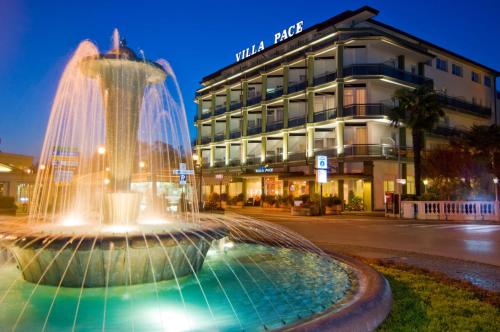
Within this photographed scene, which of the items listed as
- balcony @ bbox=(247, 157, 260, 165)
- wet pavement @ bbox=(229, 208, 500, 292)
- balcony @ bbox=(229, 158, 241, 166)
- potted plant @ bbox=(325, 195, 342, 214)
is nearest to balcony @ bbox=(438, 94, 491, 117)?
potted plant @ bbox=(325, 195, 342, 214)

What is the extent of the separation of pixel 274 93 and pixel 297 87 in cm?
476

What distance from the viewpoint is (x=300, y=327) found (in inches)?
189

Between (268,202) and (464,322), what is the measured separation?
4636 centimetres

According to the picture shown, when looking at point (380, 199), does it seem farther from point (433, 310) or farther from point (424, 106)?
point (433, 310)

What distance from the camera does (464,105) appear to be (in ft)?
190

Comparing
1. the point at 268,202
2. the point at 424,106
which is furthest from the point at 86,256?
the point at 268,202

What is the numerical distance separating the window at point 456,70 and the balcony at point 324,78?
2058 cm

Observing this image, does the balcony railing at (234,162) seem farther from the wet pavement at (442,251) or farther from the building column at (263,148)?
the wet pavement at (442,251)

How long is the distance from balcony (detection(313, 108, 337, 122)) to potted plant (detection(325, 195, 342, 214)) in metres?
10.9

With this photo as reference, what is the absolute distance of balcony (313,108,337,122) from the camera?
48.8 metres

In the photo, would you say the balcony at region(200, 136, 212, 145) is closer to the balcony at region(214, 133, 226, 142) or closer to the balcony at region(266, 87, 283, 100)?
the balcony at region(214, 133, 226, 142)

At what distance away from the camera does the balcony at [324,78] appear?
49312mm

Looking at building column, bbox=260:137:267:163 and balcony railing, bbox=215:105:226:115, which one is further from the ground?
balcony railing, bbox=215:105:226:115

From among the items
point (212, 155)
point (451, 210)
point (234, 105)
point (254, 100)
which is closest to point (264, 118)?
point (254, 100)
